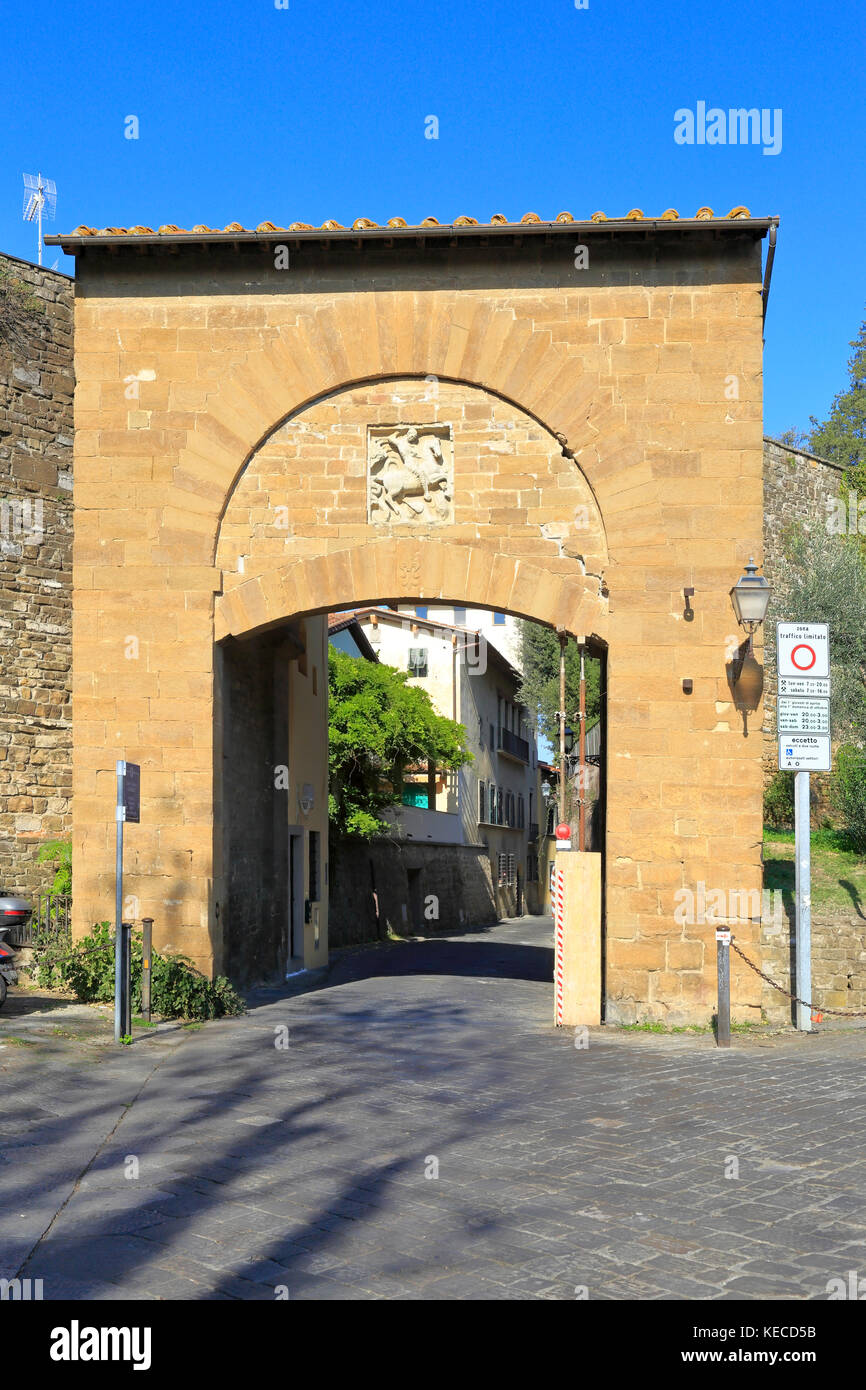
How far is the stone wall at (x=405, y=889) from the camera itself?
28.2 metres

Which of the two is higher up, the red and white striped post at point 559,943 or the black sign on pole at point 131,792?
the black sign on pole at point 131,792

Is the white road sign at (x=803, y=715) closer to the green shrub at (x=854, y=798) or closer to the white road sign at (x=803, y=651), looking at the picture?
the white road sign at (x=803, y=651)

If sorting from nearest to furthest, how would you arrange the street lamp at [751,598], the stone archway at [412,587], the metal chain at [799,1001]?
1. the metal chain at [799,1001]
2. the street lamp at [751,598]
3. the stone archway at [412,587]

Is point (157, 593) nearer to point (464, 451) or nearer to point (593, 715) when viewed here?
point (464, 451)

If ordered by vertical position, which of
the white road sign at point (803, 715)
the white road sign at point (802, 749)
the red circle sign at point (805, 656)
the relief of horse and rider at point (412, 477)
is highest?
the relief of horse and rider at point (412, 477)

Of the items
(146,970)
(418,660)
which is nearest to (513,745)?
(418,660)

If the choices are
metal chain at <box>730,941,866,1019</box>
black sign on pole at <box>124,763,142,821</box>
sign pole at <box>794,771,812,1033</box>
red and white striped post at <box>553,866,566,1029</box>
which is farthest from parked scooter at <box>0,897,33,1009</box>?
sign pole at <box>794,771,812,1033</box>

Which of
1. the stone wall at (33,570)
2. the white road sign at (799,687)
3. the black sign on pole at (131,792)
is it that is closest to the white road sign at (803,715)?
the white road sign at (799,687)

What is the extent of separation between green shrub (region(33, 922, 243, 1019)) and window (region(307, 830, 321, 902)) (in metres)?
7.62

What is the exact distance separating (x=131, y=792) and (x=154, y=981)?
2077 mm

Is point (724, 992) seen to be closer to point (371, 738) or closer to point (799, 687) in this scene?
point (799, 687)

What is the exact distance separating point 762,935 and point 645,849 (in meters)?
1.40

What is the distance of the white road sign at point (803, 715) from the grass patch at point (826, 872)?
1.72 meters

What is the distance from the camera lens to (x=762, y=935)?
42.6 feet
